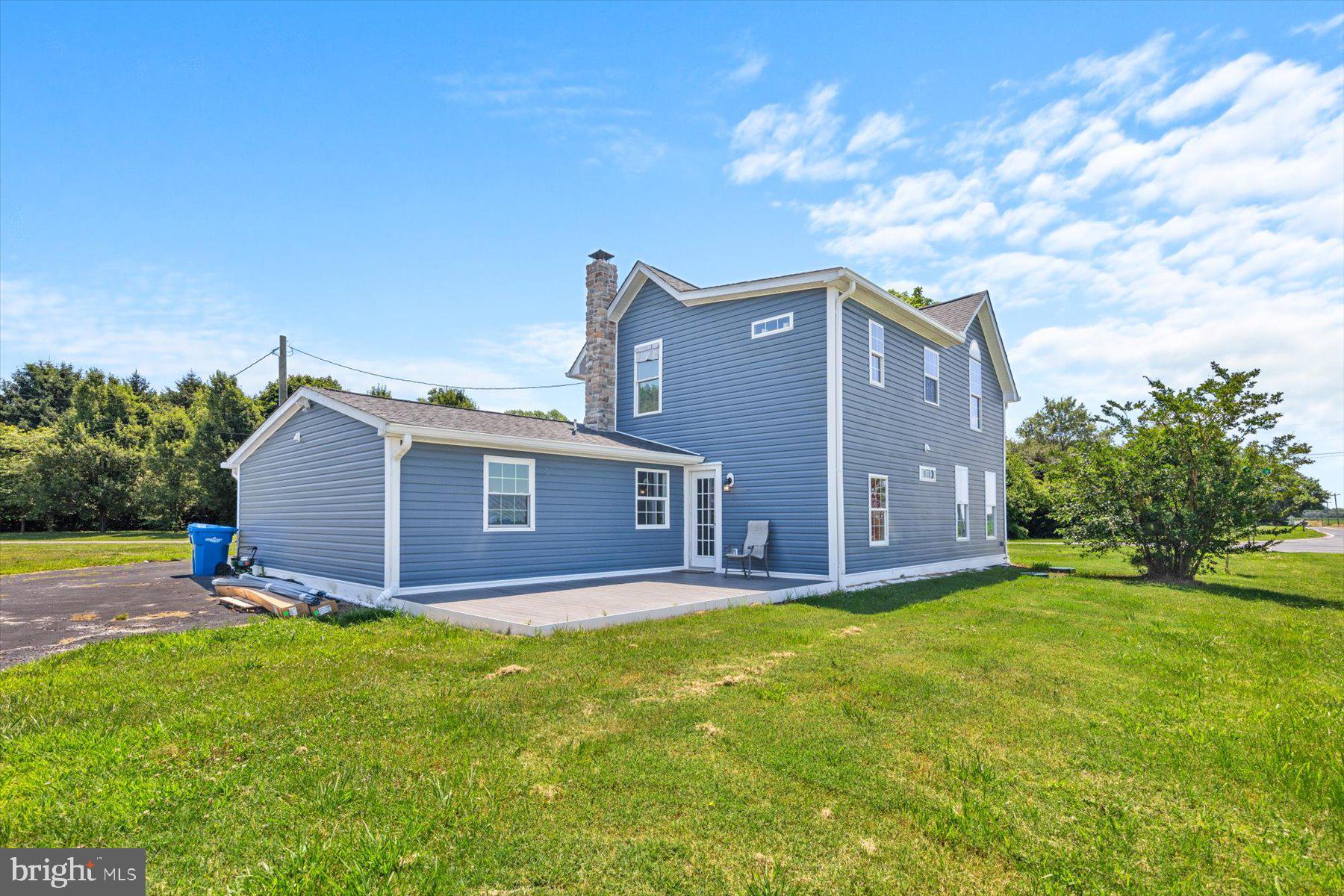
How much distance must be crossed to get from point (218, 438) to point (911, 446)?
2967cm

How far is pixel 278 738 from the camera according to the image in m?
3.89

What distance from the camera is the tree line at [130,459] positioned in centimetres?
2848

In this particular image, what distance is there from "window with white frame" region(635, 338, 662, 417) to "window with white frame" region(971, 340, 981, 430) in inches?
334

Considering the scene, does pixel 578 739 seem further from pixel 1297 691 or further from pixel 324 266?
pixel 324 266

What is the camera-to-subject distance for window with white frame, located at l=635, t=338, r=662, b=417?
1405 cm

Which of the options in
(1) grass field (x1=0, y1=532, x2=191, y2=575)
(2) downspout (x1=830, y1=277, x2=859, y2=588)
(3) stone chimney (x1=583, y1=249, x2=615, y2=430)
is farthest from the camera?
(1) grass field (x1=0, y1=532, x2=191, y2=575)

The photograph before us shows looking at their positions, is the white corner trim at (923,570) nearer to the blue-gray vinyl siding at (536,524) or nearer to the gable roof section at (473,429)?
the blue-gray vinyl siding at (536,524)

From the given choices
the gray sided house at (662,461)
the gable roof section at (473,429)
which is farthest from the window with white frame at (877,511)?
the gable roof section at (473,429)

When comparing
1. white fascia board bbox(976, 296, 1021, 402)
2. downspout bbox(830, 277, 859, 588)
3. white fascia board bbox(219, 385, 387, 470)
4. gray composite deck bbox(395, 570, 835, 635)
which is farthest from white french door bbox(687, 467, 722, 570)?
white fascia board bbox(976, 296, 1021, 402)

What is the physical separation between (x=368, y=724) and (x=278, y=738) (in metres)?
0.51

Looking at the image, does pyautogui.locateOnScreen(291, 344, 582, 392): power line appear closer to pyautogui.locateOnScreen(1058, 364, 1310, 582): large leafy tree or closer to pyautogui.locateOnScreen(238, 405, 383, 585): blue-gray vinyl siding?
pyautogui.locateOnScreen(238, 405, 383, 585): blue-gray vinyl siding

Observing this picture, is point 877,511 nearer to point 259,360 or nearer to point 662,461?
point 662,461

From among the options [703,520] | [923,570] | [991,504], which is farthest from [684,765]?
[991,504]

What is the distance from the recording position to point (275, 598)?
29.5ft
